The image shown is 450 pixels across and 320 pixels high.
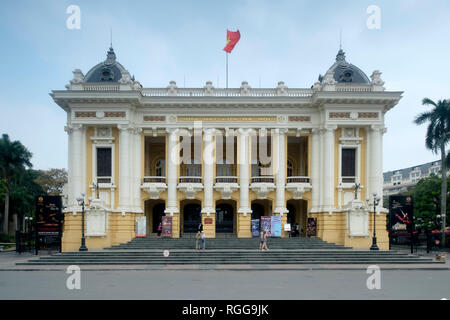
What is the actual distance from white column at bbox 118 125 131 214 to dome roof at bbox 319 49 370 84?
18824mm

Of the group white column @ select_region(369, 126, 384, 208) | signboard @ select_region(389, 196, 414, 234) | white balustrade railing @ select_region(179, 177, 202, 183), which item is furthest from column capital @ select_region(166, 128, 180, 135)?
signboard @ select_region(389, 196, 414, 234)

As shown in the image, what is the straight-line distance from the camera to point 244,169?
34.7 meters

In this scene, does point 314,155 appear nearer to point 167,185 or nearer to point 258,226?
point 258,226

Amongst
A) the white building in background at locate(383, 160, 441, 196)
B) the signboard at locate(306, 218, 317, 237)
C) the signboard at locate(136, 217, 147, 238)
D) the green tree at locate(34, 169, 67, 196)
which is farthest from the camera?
the white building in background at locate(383, 160, 441, 196)

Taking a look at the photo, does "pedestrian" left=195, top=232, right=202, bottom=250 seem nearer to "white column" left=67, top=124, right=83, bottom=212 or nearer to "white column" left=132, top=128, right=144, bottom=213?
"white column" left=132, top=128, right=144, bottom=213

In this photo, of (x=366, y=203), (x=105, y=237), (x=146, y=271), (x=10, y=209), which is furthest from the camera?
(x=10, y=209)

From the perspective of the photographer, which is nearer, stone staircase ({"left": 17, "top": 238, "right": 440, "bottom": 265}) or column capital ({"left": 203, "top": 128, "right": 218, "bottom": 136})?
stone staircase ({"left": 17, "top": 238, "right": 440, "bottom": 265})

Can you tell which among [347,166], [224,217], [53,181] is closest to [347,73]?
[347,166]

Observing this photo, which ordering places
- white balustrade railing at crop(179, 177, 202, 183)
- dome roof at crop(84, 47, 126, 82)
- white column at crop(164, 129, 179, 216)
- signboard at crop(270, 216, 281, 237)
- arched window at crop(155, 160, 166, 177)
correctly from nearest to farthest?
signboard at crop(270, 216, 281, 237), white column at crop(164, 129, 179, 216), white balustrade railing at crop(179, 177, 202, 183), dome roof at crop(84, 47, 126, 82), arched window at crop(155, 160, 166, 177)

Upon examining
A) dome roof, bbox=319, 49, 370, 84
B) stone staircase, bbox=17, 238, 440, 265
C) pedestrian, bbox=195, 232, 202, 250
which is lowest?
stone staircase, bbox=17, 238, 440, 265

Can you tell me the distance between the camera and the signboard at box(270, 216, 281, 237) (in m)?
33.0

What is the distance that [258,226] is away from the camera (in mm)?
33969

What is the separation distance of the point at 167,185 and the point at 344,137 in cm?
1576

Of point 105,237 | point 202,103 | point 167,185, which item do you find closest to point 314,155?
point 202,103
